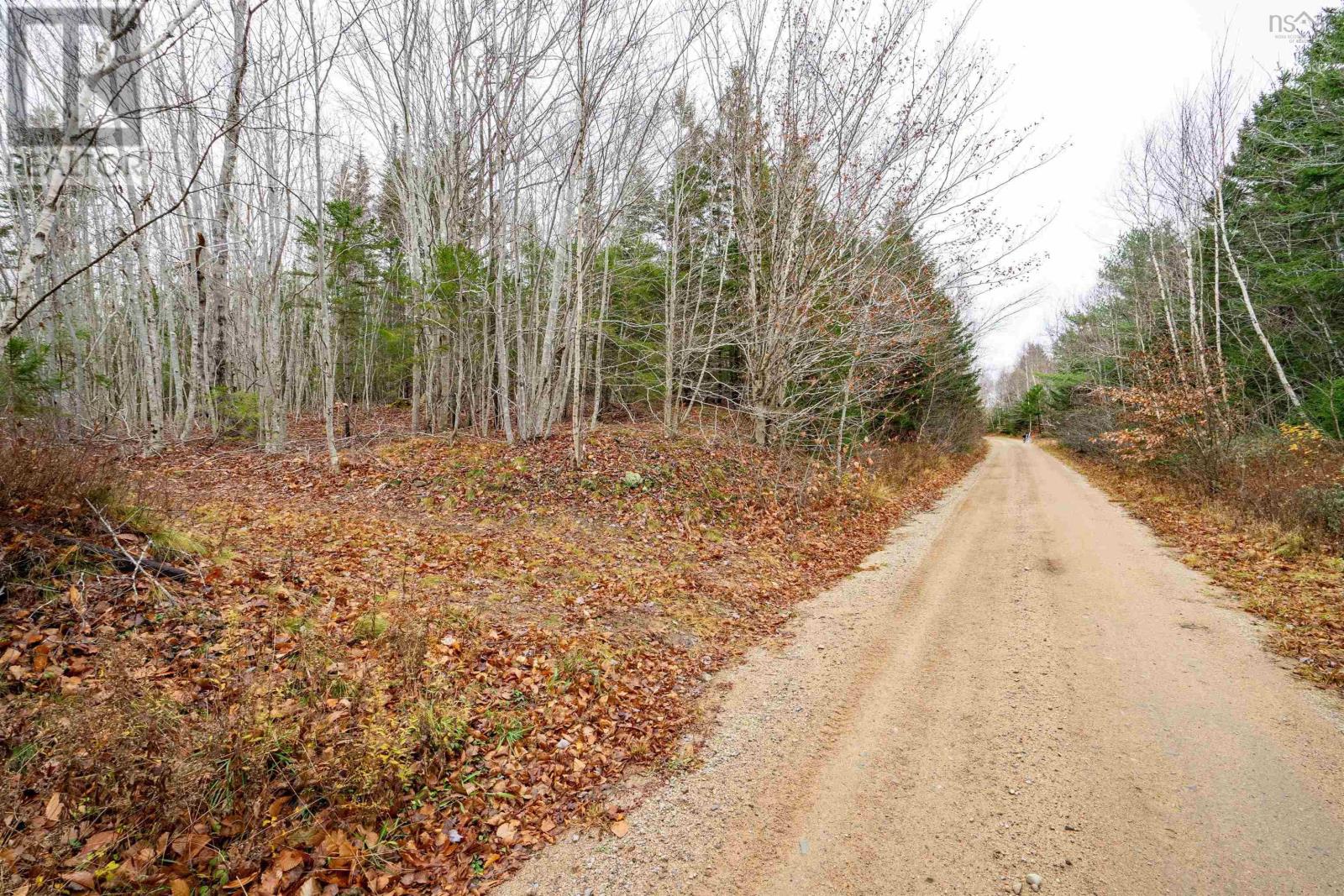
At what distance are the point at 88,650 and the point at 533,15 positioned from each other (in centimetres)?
1216

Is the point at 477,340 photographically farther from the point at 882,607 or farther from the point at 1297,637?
the point at 1297,637

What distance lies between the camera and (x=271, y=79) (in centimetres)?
1136

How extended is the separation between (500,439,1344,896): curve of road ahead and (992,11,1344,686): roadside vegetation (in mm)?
1288

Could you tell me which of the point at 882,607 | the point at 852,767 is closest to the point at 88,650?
the point at 852,767

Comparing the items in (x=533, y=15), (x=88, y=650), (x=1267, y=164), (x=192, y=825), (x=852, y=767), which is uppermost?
(x=533, y=15)

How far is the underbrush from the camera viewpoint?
277 cm

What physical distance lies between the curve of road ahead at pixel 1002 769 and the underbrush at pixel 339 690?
0.50m

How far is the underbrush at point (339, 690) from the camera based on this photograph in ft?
9.07

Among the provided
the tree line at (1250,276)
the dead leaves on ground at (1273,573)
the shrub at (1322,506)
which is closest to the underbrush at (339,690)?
the dead leaves on ground at (1273,573)

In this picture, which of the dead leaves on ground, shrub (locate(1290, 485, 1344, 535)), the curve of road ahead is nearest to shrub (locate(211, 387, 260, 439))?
the curve of road ahead

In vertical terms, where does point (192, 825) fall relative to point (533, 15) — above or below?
below

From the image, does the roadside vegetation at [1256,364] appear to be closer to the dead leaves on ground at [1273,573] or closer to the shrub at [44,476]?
the dead leaves on ground at [1273,573]

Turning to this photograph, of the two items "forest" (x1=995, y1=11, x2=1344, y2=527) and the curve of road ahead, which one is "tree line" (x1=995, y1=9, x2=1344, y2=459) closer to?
"forest" (x1=995, y1=11, x2=1344, y2=527)

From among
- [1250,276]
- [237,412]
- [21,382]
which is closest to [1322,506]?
[1250,276]
